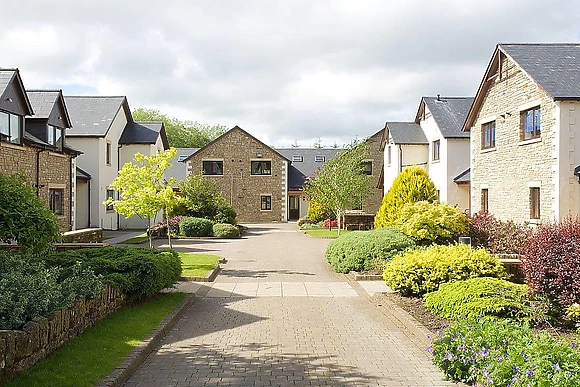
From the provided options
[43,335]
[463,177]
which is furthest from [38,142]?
[463,177]

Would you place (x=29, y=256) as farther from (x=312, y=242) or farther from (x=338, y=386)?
(x=312, y=242)

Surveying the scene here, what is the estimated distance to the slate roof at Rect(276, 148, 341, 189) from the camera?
5436 centimetres

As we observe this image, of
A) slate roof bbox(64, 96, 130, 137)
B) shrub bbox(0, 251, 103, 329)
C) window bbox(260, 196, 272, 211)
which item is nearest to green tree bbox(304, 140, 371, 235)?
window bbox(260, 196, 272, 211)

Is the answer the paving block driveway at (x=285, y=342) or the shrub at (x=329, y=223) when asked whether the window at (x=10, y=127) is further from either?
the shrub at (x=329, y=223)

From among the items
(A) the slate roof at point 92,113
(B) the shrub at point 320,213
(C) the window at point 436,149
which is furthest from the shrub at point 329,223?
(A) the slate roof at point 92,113

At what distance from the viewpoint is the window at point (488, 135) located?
909 inches

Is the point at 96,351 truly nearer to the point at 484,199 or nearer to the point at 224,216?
the point at 484,199

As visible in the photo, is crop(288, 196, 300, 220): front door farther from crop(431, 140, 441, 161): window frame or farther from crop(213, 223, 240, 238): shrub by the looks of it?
crop(431, 140, 441, 161): window frame

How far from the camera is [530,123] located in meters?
19.9

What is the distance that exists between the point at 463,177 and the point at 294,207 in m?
26.2

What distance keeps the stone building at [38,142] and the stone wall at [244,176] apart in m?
23.3

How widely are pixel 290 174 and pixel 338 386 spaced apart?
159 feet

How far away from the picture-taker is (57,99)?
25.4 meters

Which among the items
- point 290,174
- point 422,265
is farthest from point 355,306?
point 290,174
